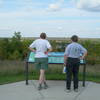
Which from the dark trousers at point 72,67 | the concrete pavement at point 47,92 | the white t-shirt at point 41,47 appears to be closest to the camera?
the concrete pavement at point 47,92

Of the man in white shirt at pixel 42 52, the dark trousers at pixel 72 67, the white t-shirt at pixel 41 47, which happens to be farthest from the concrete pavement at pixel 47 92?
the white t-shirt at pixel 41 47

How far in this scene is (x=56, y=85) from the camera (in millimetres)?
9500

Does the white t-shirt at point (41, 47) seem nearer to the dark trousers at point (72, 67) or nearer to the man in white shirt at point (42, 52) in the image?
the man in white shirt at point (42, 52)

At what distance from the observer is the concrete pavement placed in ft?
25.3

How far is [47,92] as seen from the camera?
837 centimetres

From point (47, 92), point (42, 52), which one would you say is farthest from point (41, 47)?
point (47, 92)

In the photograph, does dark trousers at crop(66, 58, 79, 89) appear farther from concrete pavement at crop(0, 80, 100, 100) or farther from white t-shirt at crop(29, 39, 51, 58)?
white t-shirt at crop(29, 39, 51, 58)

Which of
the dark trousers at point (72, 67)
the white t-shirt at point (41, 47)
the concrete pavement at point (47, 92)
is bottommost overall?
the concrete pavement at point (47, 92)

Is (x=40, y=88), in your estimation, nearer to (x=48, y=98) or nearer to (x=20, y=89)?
(x=20, y=89)

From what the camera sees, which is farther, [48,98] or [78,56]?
[78,56]

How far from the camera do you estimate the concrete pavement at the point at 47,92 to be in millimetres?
7719

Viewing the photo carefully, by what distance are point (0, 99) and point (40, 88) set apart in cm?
153

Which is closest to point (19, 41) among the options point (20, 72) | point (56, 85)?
point (20, 72)

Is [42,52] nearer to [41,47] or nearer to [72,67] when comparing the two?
[41,47]
